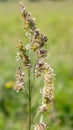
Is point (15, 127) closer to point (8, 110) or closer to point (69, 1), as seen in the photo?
point (8, 110)

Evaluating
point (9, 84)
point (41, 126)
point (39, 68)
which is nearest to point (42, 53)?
point (39, 68)

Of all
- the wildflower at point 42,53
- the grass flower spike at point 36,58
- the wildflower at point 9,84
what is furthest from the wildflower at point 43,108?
the wildflower at point 9,84

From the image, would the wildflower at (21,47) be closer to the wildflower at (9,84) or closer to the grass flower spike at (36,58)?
the grass flower spike at (36,58)

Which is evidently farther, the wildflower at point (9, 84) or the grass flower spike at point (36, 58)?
the wildflower at point (9, 84)

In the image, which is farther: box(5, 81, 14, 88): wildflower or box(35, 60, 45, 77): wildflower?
box(5, 81, 14, 88): wildflower

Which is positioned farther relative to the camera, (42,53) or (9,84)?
(9,84)

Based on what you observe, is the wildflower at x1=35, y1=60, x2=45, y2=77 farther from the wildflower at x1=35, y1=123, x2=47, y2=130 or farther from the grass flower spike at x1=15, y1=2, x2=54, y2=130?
the wildflower at x1=35, y1=123, x2=47, y2=130

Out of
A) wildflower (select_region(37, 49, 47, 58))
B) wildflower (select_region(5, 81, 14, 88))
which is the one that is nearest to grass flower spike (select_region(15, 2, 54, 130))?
wildflower (select_region(37, 49, 47, 58))

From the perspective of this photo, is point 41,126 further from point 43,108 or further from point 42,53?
point 42,53

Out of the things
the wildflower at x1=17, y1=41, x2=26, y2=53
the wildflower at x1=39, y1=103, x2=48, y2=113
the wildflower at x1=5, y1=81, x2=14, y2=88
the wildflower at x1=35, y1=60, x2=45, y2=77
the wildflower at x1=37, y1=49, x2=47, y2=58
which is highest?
the wildflower at x1=5, y1=81, x2=14, y2=88

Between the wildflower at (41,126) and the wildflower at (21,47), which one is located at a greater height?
the wildflower at (21,47)

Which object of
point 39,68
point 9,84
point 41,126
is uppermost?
point 9,84
